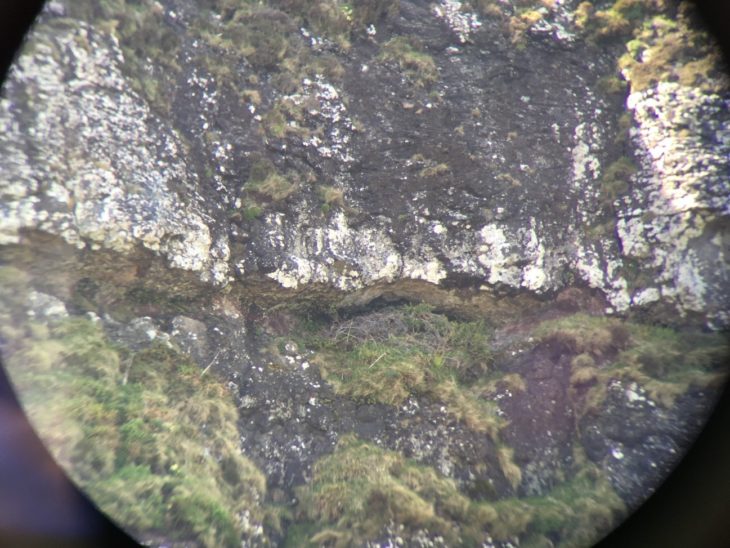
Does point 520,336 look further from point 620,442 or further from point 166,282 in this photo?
point 166,282

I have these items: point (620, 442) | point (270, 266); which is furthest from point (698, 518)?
point (270, 266)

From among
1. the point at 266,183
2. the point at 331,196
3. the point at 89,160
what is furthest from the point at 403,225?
the point at 89,160

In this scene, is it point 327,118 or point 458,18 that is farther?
point 458,18

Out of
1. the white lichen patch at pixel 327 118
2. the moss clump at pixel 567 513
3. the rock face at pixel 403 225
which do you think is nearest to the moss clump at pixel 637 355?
the rock face at pixel 403 225

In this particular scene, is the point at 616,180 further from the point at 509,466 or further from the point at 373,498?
the point at 373,498

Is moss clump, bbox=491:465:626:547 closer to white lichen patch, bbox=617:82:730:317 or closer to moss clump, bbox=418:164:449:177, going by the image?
white lichen patch, bbox=617:82:730:317

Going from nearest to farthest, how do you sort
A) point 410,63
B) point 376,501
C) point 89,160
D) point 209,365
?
point 376,501, point 89,160, point 209,365, point 410,63
